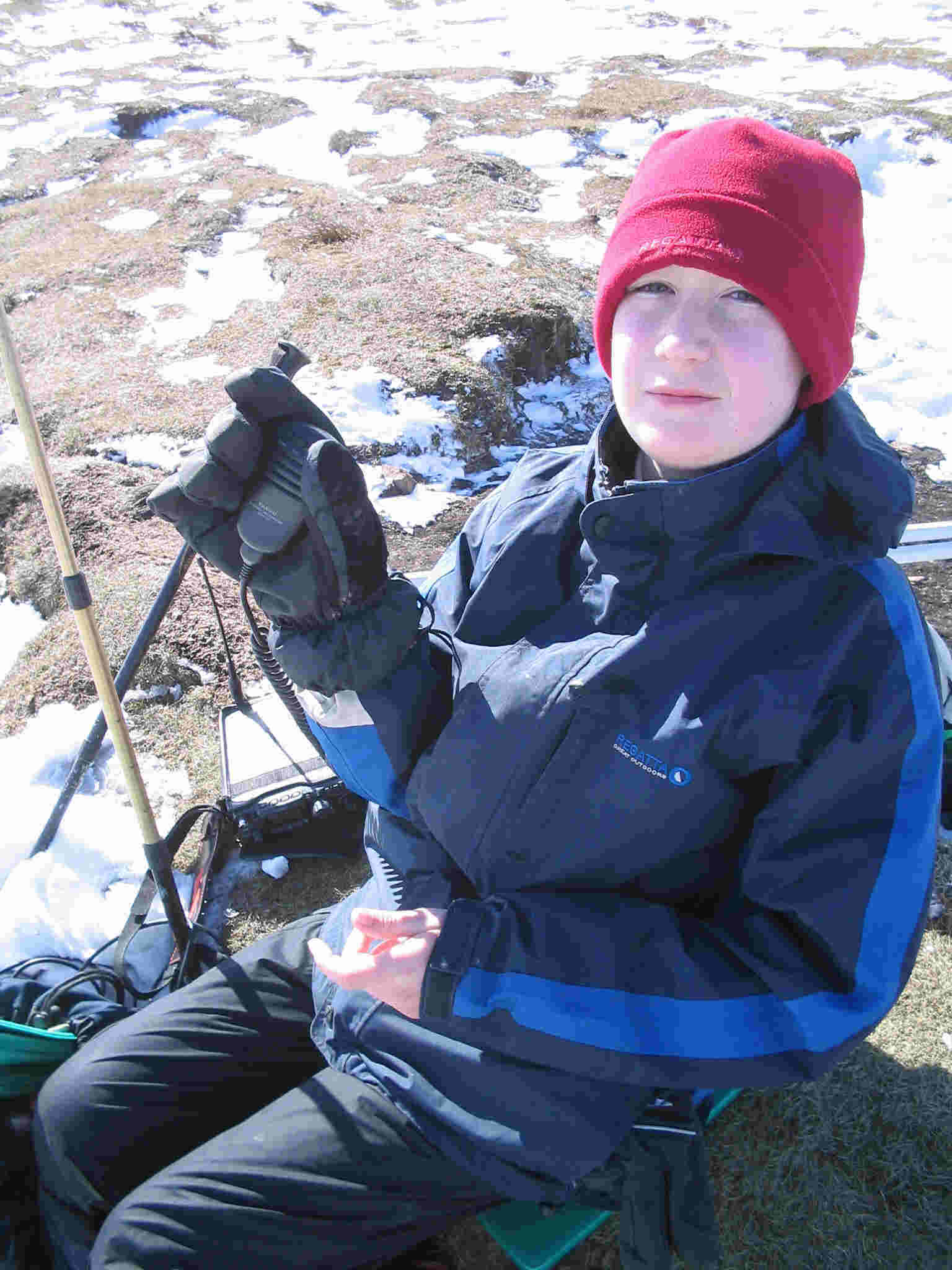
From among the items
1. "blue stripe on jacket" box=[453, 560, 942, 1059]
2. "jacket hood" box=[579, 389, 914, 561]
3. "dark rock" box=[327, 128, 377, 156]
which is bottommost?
"blue stripe on jacket" box=[453, 560, 942, 1059]

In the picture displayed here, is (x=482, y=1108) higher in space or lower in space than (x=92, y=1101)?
higher

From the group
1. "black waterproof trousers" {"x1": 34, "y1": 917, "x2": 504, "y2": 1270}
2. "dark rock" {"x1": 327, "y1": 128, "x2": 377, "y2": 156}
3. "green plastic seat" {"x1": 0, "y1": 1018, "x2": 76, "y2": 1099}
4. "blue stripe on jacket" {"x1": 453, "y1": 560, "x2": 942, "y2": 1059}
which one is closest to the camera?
"blue stripe on jacket" {"x1": 453, "y1": 560, "x2": 942, "y2": 1059}

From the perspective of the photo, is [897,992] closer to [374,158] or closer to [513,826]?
[513,826]

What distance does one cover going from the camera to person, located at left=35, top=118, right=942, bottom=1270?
1.50 meters

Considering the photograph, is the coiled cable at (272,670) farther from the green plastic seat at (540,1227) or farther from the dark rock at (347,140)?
the dark rock at (347,140)

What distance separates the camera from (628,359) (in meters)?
1.62

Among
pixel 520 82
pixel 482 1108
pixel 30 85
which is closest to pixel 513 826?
pixel 482 1108

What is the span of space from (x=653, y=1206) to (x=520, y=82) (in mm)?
23252

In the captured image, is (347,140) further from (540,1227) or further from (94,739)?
(540,1227)

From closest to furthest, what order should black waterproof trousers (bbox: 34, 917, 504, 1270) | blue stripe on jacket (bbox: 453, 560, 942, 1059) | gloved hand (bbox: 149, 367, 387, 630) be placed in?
blue stripe on jacket (bbox: 453, 560, 942, 1059)
black waterproof trousers (bbox: 34, 917, 504, 1270)
gloved hand (bbox: 149, 367, 387, 630)

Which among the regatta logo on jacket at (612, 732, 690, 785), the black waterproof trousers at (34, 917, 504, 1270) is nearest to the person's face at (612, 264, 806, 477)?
the regatta logo on jacket at (612, 732, 690, 785)

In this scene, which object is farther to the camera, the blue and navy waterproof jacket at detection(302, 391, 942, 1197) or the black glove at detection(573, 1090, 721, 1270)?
the black glove at detection(573, 1090, 721, 1270)

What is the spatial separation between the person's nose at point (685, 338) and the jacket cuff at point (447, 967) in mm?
1109

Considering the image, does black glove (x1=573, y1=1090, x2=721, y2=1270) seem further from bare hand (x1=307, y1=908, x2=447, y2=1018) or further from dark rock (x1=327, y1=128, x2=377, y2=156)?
dark rock (x1=327, y1=128, x2=377, y2=156)
